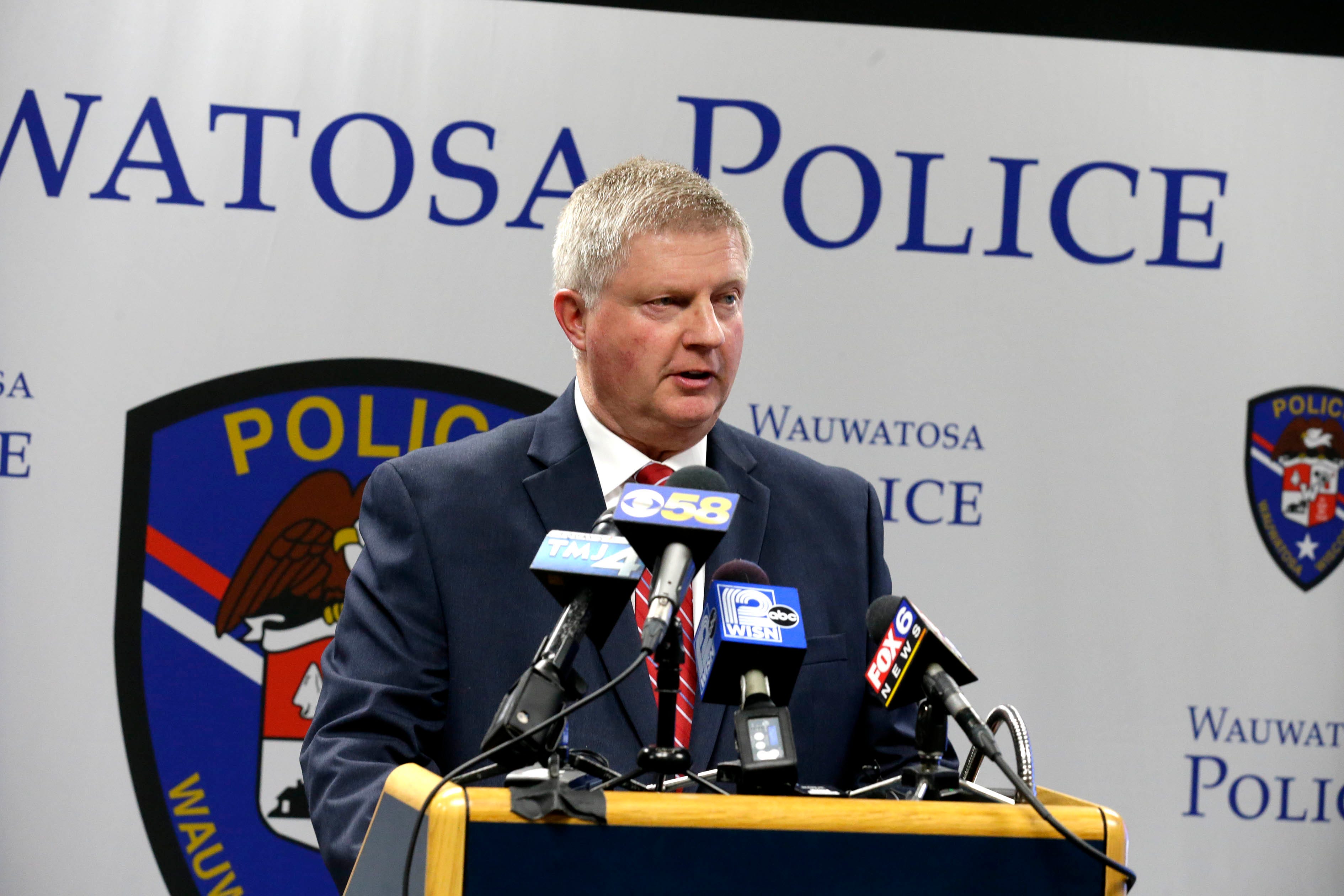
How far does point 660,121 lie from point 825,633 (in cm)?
161

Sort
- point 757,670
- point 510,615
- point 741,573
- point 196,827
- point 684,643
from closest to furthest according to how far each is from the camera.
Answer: point 757,670 < point 741,573 < point 684,643 < point 510,615 < point 196,827

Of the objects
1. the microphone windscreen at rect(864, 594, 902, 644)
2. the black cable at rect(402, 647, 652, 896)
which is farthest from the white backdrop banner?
the black cable at rect(402, 647, 652, 896)

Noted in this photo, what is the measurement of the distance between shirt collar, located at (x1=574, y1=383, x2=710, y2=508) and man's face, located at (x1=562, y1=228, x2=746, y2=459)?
0.07m

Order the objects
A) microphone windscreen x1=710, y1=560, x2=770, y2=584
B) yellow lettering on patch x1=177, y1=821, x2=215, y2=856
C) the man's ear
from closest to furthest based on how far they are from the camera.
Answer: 1. microphone windscreen x1=710, y1=560, x2=770, y2=584
2. the man's ear
3. yellow lettering on patch x1=177, y1=821, x2=215, y2=856

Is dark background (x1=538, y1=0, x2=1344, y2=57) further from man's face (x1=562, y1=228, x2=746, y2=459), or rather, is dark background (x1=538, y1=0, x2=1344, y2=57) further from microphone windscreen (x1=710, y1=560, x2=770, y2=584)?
microphone windscreen (x1=710, y1=560, x2=770, y2=584)

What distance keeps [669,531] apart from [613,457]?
0.77 metres

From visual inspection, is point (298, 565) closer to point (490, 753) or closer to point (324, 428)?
point (324, 428)

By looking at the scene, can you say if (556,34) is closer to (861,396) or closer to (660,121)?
(660,121)

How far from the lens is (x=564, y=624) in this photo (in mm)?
1025

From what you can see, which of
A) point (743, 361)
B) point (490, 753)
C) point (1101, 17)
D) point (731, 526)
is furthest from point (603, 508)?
point (1101, 17)

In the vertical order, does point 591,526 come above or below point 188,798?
above

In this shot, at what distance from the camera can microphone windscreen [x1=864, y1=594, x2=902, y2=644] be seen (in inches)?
47.6

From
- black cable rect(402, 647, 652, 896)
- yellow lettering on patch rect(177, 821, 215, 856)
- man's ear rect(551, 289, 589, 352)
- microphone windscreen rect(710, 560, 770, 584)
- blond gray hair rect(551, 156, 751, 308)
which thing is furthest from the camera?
yellow lettering on patch rect(177, 821, 215, 856)

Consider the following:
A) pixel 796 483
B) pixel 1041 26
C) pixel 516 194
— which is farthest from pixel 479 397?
pixel 1041 26
